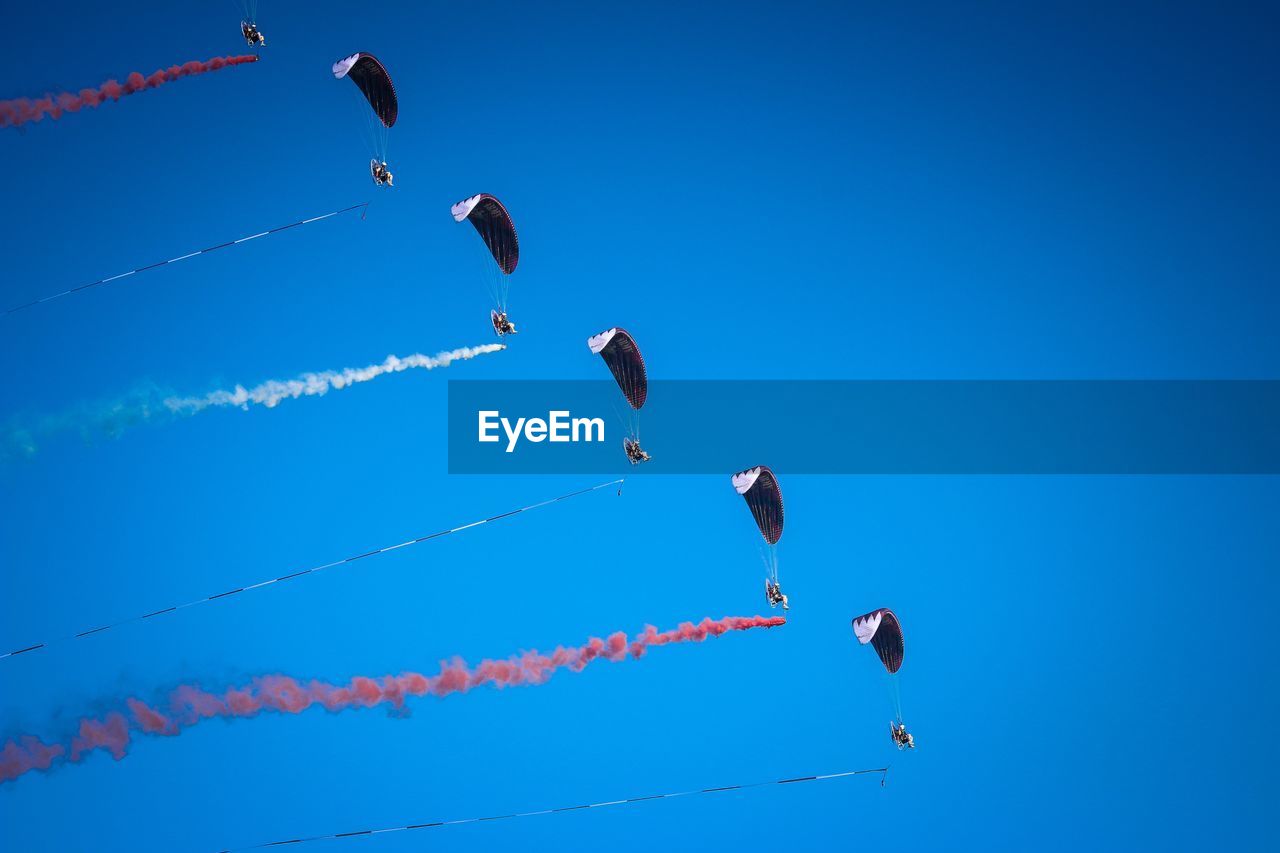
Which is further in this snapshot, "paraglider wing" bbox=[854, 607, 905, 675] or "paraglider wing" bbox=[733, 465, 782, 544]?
"paraglider wing" bbox=[854, 607, 905, 675]

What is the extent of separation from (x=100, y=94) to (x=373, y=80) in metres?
7.33

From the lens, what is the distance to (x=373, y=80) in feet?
101

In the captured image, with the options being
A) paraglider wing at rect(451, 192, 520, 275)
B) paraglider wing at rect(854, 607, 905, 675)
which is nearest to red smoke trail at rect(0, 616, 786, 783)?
paraglider wing at rect(854, 607, 905, 675)

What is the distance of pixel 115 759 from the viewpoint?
2930 centimetres

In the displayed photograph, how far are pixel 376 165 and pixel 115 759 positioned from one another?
15331 mm

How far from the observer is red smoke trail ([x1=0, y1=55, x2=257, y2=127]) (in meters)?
31.7

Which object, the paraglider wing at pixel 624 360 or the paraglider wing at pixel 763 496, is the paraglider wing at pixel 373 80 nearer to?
the paraglider wing at pixel 624 360

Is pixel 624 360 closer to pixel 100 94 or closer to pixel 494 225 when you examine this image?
pixel 494 225

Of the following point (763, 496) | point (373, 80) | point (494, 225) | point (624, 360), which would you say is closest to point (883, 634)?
point (763, 496)

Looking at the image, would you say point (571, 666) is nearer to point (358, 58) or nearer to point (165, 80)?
point (358, 58)

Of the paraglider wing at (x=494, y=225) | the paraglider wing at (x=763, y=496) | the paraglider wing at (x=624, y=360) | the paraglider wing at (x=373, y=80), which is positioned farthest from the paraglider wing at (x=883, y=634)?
the paraglider wing at (x=373, y=80)

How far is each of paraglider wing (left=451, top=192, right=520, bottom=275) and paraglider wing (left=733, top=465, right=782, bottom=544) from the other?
7.24m

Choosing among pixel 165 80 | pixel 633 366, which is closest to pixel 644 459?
pixel 633 366

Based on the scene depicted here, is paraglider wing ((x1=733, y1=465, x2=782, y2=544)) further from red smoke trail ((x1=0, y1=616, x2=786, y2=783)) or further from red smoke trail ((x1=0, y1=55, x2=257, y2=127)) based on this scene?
red smoke trail ((x1=0, y1=55, x2=257, y2=127))
